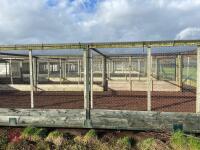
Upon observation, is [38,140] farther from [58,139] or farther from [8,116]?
[8,116]

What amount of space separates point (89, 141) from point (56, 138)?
994 millimetres

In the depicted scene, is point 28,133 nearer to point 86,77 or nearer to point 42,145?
point 42,145

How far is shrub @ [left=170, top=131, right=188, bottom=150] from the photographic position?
7.62 m

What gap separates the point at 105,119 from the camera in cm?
916

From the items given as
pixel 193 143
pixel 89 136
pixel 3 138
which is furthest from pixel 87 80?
pixel 193 143

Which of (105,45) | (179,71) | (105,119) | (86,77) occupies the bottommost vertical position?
(105,119)

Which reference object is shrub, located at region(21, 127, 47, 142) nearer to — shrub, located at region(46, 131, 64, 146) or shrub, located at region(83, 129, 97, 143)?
shrub, located at region(46, 131, 64, 146)

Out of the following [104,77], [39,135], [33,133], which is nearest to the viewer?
[39,135]

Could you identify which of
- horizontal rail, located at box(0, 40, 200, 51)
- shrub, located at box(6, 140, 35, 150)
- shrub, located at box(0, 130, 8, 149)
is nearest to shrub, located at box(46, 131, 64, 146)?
shrub, located at box(6, 140, 35, 150)

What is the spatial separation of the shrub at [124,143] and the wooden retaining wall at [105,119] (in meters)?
0.85

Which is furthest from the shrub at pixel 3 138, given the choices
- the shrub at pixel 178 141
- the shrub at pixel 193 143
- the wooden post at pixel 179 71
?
the wooden post at pixel 179 71

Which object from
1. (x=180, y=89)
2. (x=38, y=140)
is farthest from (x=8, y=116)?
(x=180, y=89)

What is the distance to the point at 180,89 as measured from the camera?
18000mm

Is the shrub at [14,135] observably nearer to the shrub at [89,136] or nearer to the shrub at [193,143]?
the shrub at [89,136]
